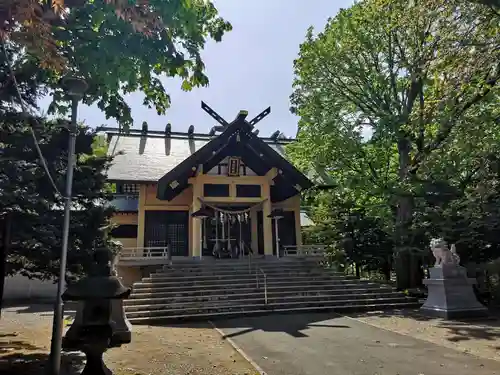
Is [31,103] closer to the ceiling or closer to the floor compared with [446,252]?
closer to the ceiling

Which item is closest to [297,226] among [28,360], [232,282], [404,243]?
[404,243]

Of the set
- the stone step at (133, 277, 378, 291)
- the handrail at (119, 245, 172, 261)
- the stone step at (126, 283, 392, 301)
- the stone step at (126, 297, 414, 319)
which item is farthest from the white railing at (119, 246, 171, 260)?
the stone step at (126, 297, 414, 319)

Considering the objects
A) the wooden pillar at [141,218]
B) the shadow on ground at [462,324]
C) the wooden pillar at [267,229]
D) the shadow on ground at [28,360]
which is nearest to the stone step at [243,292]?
the shadow on ground at [462,324]

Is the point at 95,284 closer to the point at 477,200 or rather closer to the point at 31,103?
the point at 31,103

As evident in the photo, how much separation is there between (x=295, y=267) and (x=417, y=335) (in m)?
7.94

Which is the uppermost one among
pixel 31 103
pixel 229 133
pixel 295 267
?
pixel 229 133

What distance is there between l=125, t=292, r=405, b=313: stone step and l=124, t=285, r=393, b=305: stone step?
157mm

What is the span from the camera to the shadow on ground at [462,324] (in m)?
8.02

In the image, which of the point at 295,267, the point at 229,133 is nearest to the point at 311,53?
the point at 229,133

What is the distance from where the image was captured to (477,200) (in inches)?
440

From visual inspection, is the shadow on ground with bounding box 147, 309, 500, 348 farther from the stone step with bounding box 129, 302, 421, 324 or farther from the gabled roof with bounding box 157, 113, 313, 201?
the gabled roof with bounding box 157, 113, 313, 201

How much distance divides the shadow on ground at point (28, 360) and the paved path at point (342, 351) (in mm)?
2861

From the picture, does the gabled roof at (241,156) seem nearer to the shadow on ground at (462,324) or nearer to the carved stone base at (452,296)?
the shadow on ground at (462,324)

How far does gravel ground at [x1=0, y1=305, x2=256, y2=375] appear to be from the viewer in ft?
18.7
